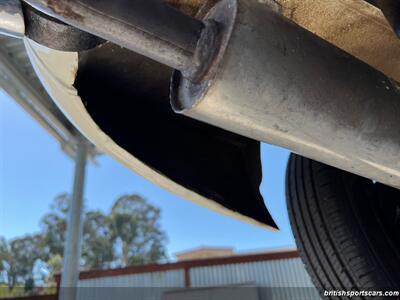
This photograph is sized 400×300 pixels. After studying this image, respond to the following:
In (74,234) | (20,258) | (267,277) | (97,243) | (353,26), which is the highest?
(97,243)

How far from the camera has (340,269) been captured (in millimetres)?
1326

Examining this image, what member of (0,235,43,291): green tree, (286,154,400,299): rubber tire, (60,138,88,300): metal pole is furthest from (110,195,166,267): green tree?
(286,154,400,299): rubber tire

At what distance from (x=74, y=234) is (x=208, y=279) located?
269cm

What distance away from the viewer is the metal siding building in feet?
21.9

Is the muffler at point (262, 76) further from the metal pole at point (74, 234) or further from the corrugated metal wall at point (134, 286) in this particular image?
the corrugated metal wall at point (134, 286)

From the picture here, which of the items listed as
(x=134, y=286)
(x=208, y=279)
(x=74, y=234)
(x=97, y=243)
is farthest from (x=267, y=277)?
(x=97, y=243)

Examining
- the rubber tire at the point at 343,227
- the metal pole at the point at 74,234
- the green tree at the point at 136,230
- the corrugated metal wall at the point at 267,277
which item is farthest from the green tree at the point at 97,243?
the rubber tire at the point at 343,227

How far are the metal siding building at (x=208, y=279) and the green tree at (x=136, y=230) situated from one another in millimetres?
7458

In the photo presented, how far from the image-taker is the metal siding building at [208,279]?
6.68m

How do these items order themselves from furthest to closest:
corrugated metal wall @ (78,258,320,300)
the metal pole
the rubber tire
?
corrugated metal wall @ (78,258,320,300), the metal pole, the rubber tire

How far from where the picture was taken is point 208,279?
7.55 metres

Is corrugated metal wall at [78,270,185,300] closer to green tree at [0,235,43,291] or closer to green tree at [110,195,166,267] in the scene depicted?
green tree at [0,235,43,291]

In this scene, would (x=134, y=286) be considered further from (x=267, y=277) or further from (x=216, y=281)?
(x=267, y=277)

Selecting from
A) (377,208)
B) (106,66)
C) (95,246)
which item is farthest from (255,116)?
(95,246)
